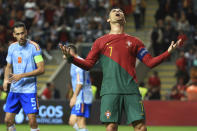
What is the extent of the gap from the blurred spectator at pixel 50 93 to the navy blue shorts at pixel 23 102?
11.3 metres

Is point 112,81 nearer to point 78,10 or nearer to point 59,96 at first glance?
point 59,96

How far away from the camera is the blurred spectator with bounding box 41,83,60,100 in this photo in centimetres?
2248

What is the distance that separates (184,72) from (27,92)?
13207mm

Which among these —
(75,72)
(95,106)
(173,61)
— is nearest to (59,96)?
(95,106)

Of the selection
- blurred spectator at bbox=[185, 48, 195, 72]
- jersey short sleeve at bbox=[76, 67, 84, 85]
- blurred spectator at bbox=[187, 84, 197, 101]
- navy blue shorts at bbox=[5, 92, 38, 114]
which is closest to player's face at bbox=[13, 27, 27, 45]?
navy blue shorts at bbox=[5, 92, 38, 114]

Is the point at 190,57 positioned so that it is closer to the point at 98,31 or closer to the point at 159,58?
the point at 98,31

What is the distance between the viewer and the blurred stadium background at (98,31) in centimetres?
2380

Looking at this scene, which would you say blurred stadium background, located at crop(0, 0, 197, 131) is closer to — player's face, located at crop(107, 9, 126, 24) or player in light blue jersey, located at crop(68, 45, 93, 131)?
player in light blue jersey, located at crop(68, 45, 93, 131)

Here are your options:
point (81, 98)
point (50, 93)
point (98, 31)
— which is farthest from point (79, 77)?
point (98, 31)

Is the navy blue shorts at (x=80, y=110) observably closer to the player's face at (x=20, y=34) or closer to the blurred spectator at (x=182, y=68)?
the player's face at (x=20, y=34)

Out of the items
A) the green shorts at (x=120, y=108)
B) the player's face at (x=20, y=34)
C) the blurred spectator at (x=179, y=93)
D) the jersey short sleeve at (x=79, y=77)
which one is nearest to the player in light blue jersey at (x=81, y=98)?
the jersey short sleeve at (x=79, y=77)

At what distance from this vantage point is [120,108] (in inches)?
333

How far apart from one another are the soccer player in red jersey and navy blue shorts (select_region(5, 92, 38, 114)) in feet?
8.86

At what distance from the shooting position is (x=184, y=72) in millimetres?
23250
